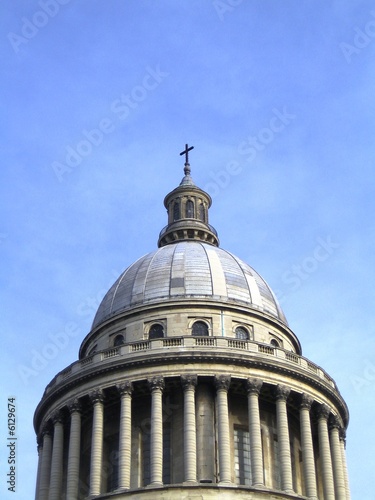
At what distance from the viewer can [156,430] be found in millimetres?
57438

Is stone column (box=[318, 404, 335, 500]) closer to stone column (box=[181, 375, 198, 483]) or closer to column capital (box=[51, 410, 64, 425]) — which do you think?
stone column (box=[181, 375, 198, 483])

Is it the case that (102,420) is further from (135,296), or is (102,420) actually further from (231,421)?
(135,296)

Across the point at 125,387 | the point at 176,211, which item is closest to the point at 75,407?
the point at 125,387

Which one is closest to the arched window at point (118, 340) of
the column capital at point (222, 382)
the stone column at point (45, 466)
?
the stone column at point (45, 466)

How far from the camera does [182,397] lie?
197ft

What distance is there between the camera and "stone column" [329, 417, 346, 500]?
200 feet

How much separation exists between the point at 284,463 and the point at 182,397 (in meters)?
7.33

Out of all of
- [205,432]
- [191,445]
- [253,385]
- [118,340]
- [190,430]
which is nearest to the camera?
[191,445]

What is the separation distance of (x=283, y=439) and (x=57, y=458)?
561 inches

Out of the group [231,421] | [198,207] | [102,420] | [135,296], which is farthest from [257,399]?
[198,207]

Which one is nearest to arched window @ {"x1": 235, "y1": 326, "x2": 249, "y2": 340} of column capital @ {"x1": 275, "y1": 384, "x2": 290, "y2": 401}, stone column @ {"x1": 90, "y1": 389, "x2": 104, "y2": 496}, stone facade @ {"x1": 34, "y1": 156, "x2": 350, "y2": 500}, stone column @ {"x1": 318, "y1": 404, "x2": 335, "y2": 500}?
stone facade @ {"x1": 34, "y1": 156, "x2": 350, "y2": 500}

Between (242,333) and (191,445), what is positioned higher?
(242,333)

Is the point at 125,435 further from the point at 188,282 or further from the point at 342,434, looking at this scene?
the point at 342,434

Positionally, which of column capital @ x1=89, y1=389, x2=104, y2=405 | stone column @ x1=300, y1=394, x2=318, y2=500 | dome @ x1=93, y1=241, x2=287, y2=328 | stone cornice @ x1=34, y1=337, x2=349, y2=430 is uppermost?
dome @ x1=93, y1=241, x2=287, y2=328
